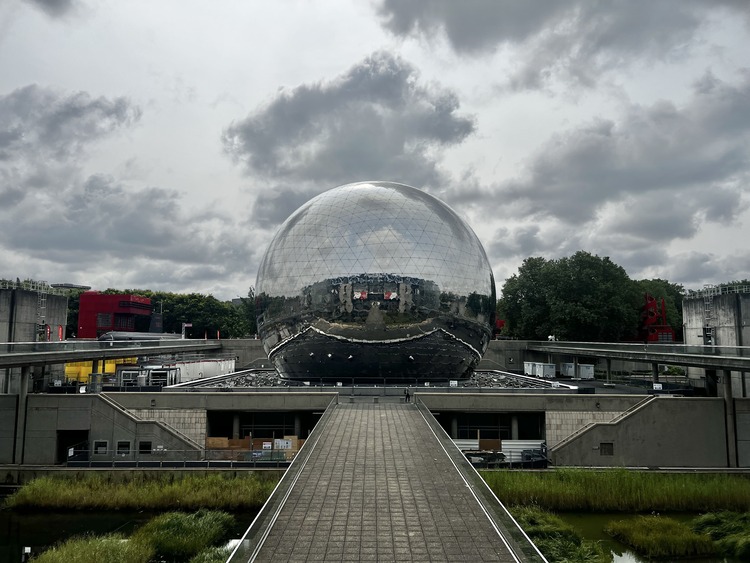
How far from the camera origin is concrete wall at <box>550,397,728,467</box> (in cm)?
2269

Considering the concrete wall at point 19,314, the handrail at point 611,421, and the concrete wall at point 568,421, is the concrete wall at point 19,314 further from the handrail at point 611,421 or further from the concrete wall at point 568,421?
the handrail at point 611,421

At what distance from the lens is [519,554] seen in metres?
9.50

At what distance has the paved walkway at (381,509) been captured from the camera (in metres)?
10.4

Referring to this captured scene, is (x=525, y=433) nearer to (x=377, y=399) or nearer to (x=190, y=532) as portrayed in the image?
(x=377, y=399)

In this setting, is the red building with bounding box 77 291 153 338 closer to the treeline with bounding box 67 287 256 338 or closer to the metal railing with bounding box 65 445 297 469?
the treeline with bounding box 67 287 256 338

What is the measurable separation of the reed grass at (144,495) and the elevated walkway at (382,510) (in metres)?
3.47

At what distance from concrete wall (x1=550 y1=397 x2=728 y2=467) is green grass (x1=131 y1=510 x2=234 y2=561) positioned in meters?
12.6

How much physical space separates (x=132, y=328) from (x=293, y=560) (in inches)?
3183

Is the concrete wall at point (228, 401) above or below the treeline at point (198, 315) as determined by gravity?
below

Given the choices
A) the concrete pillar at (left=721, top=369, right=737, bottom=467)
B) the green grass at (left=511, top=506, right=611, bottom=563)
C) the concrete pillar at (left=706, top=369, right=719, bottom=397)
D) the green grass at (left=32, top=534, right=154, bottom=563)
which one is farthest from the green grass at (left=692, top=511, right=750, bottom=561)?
the green grass at (left=32, top=534, right=154, bottom=563)

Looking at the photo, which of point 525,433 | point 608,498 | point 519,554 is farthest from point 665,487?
point 519,554

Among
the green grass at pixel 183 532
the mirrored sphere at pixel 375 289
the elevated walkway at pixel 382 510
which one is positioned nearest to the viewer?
the elevated walkway at pixel 382 510

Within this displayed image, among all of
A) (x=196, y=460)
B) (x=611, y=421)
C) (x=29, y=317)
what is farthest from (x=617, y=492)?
(x=29, y=317)

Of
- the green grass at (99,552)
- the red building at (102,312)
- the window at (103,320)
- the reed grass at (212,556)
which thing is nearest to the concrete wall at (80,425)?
the green grass at (99,552)
